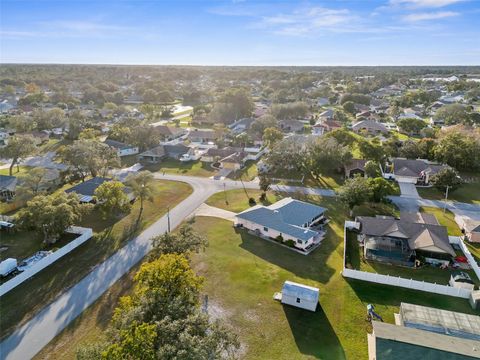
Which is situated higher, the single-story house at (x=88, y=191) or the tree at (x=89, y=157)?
the tree at (x=89, y=157)

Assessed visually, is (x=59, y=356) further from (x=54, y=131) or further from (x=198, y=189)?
(x=54, y=131)

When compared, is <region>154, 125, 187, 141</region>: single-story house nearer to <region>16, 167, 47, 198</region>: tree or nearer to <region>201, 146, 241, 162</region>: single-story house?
<region>201, 146, 241, 162</region>: single-story house

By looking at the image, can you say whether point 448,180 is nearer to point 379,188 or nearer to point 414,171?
point 414,171

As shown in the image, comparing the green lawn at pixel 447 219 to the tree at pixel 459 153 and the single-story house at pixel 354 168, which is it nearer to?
the single-story house at pixel 354 168

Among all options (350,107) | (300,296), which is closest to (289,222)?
(300,296)

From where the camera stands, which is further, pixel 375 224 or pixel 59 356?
pixel 375 224

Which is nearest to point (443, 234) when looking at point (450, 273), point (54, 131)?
point (450, 273)

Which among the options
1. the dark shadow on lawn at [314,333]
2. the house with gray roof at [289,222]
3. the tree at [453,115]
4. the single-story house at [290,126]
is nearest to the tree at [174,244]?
the dark shadow on lawn at [314,333]
